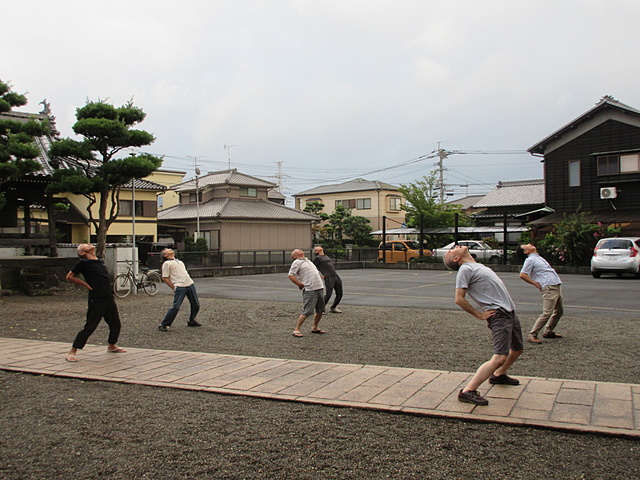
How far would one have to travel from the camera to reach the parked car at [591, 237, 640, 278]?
2078cm

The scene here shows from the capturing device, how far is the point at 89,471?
12.9 feet

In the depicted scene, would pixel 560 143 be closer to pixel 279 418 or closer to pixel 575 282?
pixel 575 282

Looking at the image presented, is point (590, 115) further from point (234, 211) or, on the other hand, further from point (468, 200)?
point (468, 200)

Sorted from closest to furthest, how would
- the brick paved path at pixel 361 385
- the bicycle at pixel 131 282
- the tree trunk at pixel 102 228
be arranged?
the brick paved path at pixel 361 385 < the bicycle at pixel 131 282 < the tree trunk at pixel 102 228

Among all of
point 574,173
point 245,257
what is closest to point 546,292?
point 245,257

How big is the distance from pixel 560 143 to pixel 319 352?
27735mm


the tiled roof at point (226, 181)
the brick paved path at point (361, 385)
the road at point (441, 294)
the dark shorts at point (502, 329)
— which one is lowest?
the road at point (441, 294)

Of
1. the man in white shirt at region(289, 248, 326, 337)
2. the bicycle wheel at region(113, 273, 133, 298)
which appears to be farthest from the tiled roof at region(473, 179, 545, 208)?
the man in white shirt at region(289, 248, 326, 337)

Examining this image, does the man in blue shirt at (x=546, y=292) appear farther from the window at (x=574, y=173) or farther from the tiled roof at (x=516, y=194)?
the tiled roof at (x=516, y=194)

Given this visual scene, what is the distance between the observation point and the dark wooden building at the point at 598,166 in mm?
28594

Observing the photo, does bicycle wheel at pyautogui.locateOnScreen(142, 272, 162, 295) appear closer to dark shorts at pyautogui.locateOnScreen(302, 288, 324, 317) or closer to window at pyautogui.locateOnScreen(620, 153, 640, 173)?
dark shorts at pyautogui.locateOnScreen(302, 288, 324, 317)

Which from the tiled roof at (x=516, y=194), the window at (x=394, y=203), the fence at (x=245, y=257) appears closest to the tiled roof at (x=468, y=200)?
the window at (x=394, y=203)

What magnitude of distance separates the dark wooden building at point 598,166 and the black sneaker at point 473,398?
24966 millimetres

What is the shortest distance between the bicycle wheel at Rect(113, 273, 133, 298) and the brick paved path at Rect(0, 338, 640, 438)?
8820 mm
